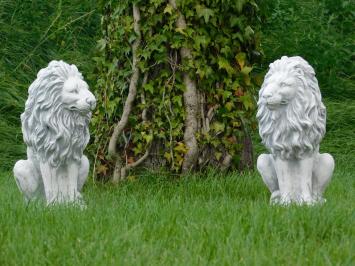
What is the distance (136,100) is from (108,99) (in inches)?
10.6

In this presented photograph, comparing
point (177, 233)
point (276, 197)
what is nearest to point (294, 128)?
point (276, 197)

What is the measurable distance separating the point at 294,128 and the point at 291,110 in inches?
4.7

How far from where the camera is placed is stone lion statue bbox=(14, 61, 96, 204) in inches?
227

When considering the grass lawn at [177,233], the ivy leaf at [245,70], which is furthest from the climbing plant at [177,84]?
the grass lawn at [177,233]

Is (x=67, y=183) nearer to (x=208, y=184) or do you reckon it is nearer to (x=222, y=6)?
(x=208, y=184)

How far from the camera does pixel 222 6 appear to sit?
7.48 metres

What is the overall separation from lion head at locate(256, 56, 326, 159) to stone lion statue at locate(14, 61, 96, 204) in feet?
3.84

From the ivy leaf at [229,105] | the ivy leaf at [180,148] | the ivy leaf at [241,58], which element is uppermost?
the ivy leaf at [241,58]

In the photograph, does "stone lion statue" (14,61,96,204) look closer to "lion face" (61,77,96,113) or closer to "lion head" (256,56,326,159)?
"lion face" (61,77,96,113)

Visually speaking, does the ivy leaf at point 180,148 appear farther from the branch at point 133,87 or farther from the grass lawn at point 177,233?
the grass lawn at point 177,233

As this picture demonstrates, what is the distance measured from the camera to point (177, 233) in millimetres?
5008

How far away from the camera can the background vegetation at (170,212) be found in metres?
4.65

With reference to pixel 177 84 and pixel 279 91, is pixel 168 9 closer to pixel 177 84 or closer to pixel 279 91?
pixel 177 84

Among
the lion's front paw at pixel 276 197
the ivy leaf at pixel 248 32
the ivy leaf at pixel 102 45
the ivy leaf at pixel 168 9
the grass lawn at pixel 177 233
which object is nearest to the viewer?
the grass lawn at pixel 177 233
